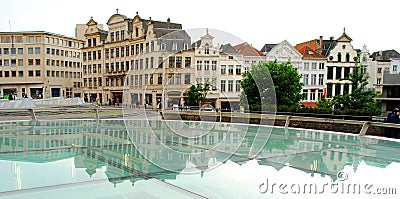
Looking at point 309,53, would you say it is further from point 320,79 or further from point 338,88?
point 338,88

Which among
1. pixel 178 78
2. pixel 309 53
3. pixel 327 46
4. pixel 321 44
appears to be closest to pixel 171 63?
pixel 178 78

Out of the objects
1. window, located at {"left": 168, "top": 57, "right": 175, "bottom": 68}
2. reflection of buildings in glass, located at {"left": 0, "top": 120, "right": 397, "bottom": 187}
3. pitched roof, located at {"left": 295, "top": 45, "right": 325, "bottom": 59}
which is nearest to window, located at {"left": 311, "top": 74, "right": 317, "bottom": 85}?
pitched roof, located at {"left": 295, "top": 45, "right": 325, "bottom": 59}

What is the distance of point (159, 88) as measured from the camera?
30.8 m

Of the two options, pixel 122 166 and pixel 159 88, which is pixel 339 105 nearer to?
pixel 159 88

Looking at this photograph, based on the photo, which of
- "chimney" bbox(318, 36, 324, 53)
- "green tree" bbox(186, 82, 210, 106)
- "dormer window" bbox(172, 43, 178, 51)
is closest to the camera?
"dormer window" bbox(172, 43, 178, 51)

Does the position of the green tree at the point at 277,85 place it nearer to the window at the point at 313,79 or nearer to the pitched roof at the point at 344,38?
the window at the point at 313,79

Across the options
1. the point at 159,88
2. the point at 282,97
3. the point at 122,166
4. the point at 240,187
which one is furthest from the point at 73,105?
the point at 240,187

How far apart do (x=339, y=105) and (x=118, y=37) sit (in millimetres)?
26533

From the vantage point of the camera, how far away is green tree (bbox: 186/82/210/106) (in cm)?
2061

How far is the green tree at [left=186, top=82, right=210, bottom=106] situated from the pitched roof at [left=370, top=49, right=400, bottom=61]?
105 feet

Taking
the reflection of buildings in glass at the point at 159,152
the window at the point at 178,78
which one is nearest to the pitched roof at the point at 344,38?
the window at the point at 178,78

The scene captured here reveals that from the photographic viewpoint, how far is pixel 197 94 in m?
21.4

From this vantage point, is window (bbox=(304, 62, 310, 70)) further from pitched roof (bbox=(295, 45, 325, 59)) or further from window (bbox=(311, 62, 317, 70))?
pitched roof (bbox=(295, 45, 325, 59))

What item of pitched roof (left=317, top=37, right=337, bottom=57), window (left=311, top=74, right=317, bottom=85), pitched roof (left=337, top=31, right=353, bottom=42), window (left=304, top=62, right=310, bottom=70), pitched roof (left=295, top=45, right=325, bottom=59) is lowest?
window (left=311, top=74, right=317, bottom=85)
